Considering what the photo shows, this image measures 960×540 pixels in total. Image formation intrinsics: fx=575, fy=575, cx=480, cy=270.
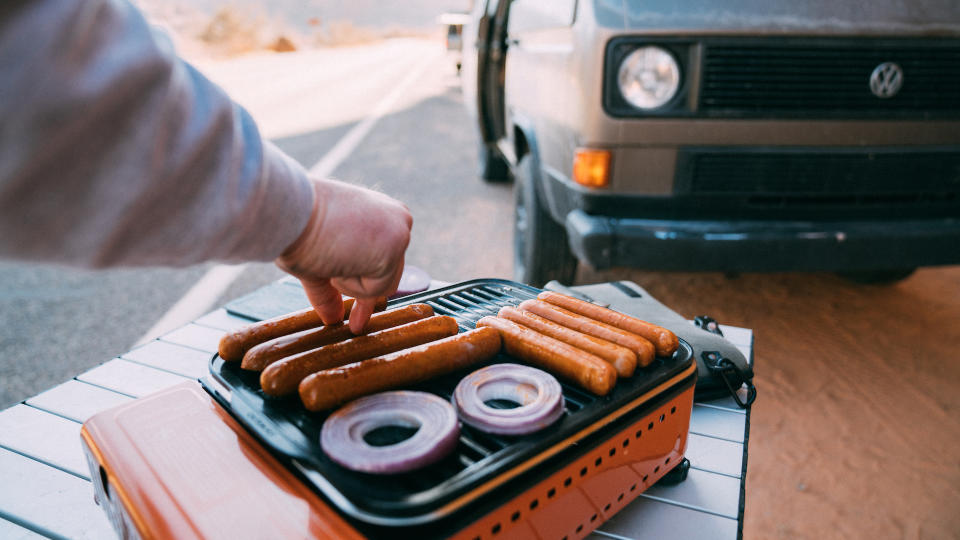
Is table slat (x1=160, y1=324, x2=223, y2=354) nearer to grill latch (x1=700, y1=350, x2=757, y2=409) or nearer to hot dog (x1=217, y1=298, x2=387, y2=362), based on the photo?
hot dog (x1=217, y1=298, x2=387, y2=362)

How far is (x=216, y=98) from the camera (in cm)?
93

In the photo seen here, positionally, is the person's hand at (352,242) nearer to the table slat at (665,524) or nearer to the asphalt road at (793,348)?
the table slat at (665,524)

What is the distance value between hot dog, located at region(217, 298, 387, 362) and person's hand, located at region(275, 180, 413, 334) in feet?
0.81

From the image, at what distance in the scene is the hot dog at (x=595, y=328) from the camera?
1432mm

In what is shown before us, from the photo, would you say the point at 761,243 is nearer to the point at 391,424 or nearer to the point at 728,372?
the point at 728,372

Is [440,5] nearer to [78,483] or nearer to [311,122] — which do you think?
[311,122]

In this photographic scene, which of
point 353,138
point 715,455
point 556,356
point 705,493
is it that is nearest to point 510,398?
point 556,356

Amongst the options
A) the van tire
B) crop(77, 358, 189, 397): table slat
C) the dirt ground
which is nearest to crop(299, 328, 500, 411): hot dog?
crop(77, 358, 189, 397): table slat

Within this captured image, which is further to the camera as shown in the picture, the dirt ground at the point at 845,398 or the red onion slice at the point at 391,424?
the dirt ground at the point at 845,398

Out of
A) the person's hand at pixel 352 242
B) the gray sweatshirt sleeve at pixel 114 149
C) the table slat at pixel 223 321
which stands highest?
the gray sweatshirt sleeve at pixel 114 149

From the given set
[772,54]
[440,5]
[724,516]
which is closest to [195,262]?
[724,516]

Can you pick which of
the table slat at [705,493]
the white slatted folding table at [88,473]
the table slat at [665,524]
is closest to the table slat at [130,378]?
the white slatted folding table at [88,473]

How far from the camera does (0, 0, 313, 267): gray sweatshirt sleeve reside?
718 mm

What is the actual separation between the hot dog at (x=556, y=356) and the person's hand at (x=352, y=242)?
0.35 metres
